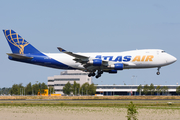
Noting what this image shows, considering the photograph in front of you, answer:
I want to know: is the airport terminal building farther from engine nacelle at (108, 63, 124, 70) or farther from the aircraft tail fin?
engine nacelle at (108, 63, 124, 70)

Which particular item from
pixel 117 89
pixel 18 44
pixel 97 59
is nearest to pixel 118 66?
pixel 97 59

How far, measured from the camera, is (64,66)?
2336 inches

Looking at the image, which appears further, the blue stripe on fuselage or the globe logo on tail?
the globe logo on tail

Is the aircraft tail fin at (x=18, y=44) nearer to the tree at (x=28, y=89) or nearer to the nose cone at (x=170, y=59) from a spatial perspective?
the nose cone at (x=170, y=59)

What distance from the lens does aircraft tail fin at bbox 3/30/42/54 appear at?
61.7 metres

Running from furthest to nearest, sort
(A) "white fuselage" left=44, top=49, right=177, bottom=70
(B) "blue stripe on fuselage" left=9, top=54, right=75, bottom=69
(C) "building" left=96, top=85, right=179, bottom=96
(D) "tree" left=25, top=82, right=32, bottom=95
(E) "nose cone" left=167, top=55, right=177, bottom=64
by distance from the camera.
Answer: (C) "building" left=96, top=85, right=179, bottom=96, (D) "tree" left=25, top=82, right=32, bottom=95, (B) "blue stripe on fuselage" left=9, top=54, right=75, bottom=69, (E) "nose cone" left=167, top=55, right=177, bottom=64, (A) "white fuselage" left=44, top=49, right=177, bottom=70

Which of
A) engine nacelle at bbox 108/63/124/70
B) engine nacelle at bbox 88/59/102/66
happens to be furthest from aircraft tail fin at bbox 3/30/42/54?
engine nacelle at bbox 108/63/124/70

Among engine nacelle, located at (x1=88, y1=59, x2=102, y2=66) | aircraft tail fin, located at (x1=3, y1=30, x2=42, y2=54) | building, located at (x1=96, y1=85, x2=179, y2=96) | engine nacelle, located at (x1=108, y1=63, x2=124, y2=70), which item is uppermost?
aircraft tail fin, located at (x1=3, y1=30, x2=42, y2=54)

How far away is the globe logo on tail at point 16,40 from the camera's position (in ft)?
204

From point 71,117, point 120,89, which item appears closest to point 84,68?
point 71,117

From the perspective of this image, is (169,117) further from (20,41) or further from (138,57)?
(20,41)

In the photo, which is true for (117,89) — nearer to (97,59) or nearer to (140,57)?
(140,57)

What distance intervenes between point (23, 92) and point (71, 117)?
442 ft

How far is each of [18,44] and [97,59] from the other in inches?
740
